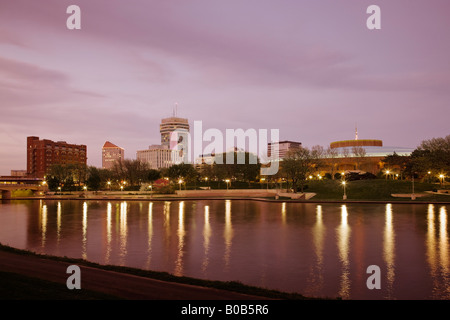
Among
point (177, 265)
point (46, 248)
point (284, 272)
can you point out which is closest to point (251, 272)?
point (284, 272)

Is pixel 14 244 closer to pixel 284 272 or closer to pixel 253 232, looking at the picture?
pixel 253 232

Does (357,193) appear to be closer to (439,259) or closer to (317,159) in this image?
(317,159)

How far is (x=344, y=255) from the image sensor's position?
19.0 m

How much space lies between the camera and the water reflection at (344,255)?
516 inches

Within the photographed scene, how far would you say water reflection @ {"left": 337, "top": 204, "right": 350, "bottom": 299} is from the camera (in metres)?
13.1

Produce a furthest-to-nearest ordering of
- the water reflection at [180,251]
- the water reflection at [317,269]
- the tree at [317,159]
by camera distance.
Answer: the tree at [317,159]
the water reflection at [180,251]
the water reflection at [317,269]

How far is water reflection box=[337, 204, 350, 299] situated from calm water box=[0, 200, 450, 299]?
0.04m

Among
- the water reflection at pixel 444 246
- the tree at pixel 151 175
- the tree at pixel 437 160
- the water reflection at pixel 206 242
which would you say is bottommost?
the water reflection at pixel 206 242

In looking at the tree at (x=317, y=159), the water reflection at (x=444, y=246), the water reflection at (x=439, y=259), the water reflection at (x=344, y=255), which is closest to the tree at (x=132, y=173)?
the tree at (x=317, y=159)

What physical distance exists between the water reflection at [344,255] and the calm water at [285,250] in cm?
4

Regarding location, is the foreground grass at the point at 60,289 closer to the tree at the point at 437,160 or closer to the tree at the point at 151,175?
the tree at the point at 437,160

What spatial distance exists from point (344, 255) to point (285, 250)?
3.47 m
